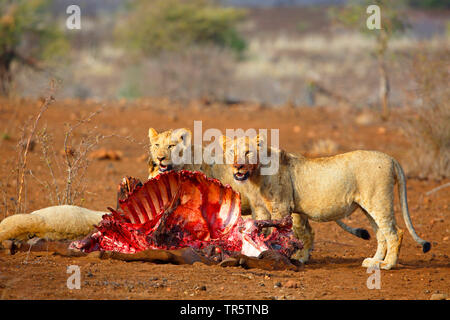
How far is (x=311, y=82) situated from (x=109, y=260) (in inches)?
613

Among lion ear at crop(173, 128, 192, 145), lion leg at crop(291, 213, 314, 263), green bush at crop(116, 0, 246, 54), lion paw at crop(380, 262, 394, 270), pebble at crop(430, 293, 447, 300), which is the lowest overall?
lion paw at crop(380, 262, 394, 270)

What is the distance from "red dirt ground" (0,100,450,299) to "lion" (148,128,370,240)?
0.97 meters

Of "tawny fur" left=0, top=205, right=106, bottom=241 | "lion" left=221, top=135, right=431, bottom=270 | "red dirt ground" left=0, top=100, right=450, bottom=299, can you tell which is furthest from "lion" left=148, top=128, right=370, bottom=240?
"red dirt ground" left=0, top=100, right=450, bottom=299

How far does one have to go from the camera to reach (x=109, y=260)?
579 centimetres

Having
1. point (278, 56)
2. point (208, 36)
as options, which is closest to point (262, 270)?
point (208, 36)

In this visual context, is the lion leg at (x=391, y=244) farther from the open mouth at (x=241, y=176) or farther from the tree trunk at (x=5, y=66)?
the tree trunk at (x=5, y=66)

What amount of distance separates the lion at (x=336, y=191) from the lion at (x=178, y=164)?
0.61ft

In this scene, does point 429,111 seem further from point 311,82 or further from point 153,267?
point 311,82

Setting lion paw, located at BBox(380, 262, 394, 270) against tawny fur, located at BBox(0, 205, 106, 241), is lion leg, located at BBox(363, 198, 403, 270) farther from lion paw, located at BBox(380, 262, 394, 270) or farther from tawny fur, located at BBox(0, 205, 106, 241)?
tawny fur, located at BBox(0, 205, 106, 241)

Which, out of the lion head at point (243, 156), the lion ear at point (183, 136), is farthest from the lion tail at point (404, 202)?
the lion ear at point (183, 136)

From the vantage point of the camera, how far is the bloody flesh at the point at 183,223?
5.91 m

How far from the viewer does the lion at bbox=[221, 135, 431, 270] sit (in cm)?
652

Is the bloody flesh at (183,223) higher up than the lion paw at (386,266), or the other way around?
the bloody flesh at (183,223)

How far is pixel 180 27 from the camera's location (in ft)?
85.6
